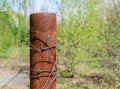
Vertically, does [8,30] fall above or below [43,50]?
below

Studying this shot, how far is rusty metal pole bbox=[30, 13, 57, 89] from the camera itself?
1.56 m

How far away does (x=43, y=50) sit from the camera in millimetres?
1578

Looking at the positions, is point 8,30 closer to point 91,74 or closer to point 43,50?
point 91,74

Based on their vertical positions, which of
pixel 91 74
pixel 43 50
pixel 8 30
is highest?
pixel 43 50

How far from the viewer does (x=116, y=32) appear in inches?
234

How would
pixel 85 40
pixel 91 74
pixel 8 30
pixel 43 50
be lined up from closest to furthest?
pixel 43 50 < pixel 85 40 < pixel 91 74 < pixel 8 30

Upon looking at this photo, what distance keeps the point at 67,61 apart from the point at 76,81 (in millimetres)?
941

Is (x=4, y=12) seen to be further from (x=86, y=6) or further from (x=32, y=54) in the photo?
(x=32, y=54)

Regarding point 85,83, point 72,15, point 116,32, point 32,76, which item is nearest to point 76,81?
point 85,83

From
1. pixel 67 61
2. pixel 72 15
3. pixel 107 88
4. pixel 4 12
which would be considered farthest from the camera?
pixel 4 12

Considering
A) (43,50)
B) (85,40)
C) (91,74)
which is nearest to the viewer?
(43,50)

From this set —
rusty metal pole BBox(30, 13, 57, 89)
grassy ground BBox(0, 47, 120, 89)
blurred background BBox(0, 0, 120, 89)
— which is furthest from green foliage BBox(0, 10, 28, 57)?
rusty metal pole BBox(30, 13, 57, 89)

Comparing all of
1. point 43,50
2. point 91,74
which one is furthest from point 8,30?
point 43,50

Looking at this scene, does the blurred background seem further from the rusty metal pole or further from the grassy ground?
the rusty metal pole
